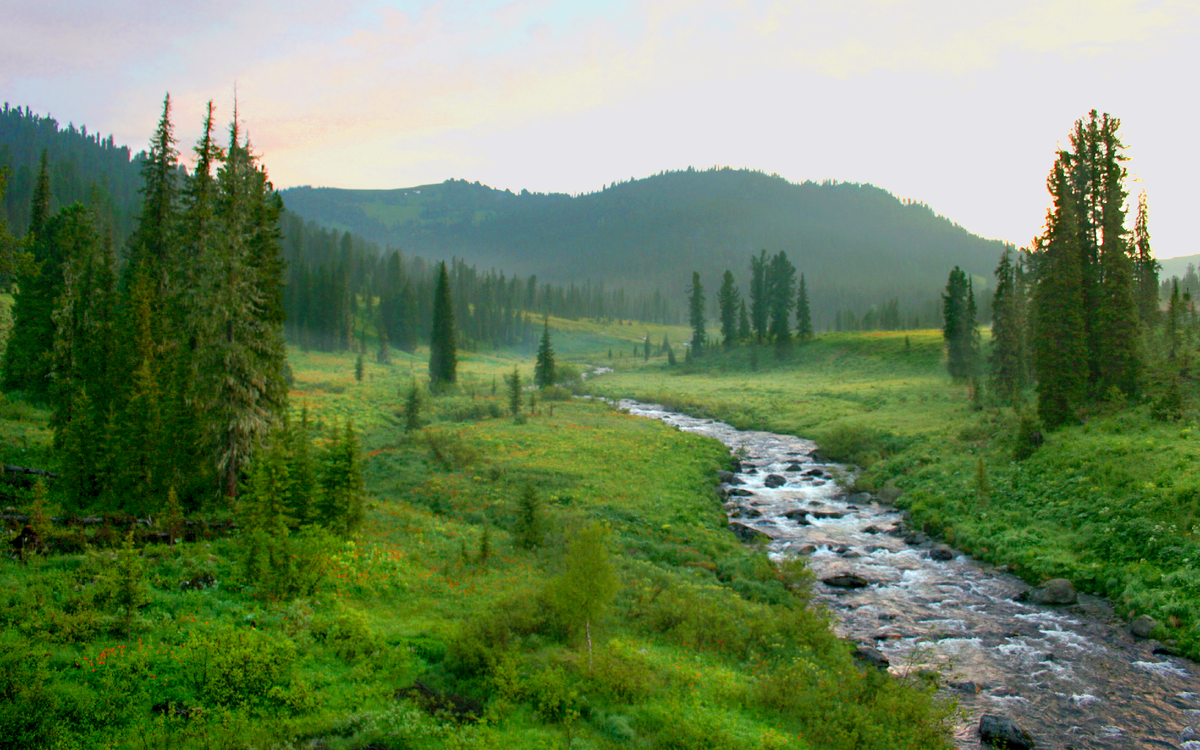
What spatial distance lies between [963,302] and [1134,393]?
41.7 meters

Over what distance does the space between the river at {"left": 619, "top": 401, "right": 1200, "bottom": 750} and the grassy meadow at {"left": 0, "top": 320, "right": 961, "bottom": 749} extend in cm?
182

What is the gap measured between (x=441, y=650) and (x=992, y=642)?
1501 cm

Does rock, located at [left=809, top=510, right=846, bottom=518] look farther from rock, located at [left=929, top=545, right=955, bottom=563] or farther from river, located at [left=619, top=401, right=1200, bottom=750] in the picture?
rock, located at [left=929, top=545, right=955, bottom=563]

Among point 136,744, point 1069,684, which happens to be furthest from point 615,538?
point 136,744

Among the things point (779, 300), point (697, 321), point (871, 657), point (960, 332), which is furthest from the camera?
point (697, 321)

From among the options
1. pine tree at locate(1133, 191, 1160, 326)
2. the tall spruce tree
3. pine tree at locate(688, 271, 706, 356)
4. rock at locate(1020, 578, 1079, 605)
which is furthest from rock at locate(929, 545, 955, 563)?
pine tree at locate(688, 271, 706, 356)

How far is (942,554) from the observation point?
23719mm

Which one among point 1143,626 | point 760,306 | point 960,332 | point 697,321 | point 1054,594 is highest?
point 760,306

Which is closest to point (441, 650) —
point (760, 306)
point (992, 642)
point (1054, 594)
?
point (992, 642)

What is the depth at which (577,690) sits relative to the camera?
1176 cm

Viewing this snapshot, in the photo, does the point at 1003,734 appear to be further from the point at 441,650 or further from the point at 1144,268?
the point at 1144,268

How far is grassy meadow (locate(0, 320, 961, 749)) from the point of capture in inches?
374

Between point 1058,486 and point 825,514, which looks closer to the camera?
point 1058,486

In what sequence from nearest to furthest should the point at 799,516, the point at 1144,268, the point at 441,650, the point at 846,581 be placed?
the point at 441,650
the point at 846,581
the point at 799,516
the point at 1144,268
